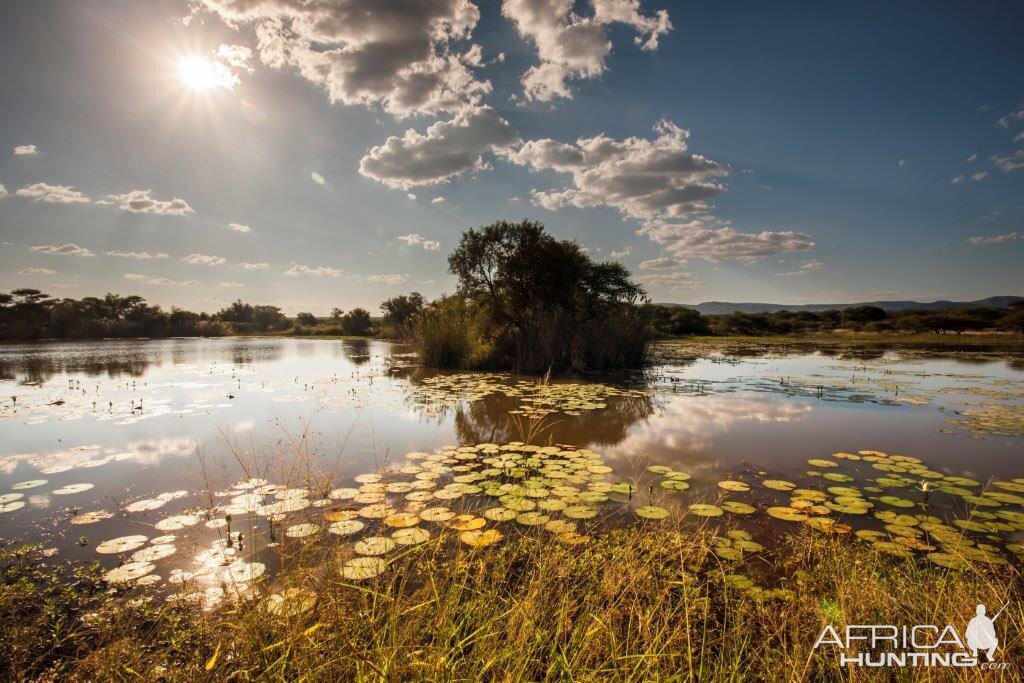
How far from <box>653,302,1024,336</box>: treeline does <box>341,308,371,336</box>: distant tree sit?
37983 millimetres

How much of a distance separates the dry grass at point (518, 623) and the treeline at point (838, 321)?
1551 inches

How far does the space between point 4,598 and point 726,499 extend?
6249 millimetres

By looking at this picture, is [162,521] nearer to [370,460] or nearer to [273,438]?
[370,460]

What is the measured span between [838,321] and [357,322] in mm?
60990

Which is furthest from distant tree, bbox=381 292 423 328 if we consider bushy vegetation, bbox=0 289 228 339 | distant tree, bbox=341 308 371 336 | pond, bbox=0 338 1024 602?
pond, bbox=0 338 1024 602

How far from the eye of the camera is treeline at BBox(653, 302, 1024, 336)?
134 feet

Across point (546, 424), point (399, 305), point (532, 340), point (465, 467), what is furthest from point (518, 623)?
point (399, 305)

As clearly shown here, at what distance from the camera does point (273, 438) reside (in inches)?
288

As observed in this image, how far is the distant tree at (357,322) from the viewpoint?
57.1 m

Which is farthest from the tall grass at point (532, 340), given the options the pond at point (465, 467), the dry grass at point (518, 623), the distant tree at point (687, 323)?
the distant tree at point (687, 323)

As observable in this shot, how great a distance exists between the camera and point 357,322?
57094mm

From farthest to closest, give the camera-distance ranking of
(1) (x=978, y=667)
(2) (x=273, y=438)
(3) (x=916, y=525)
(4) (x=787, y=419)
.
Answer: (4) (x=787, y=419)
(2) (x=273, y=438)
(3) (x=916, y=525)
(1) (x=978, y=667)

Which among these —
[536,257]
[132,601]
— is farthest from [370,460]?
[536,257]

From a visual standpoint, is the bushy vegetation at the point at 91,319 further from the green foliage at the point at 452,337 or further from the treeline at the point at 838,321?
the treeline at the point at 838,321
